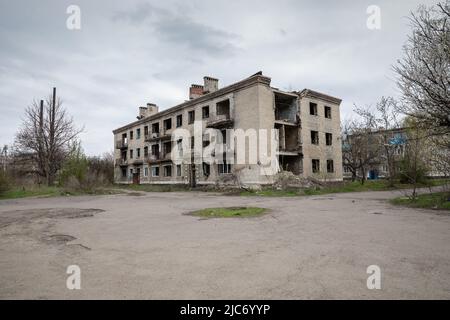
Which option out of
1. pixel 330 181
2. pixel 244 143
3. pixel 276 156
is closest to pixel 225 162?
pixel 244 143

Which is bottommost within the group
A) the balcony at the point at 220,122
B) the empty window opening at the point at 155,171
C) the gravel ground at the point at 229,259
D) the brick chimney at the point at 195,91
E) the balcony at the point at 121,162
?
the gravel ground at the point at 229,259

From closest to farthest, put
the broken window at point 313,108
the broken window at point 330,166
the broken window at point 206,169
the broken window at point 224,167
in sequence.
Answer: the broken window at point 224,167 → the broken window at point 313,108 → the broken window at point 206,169 → the broken window at point 330,166

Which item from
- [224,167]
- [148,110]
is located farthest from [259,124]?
[148,110]

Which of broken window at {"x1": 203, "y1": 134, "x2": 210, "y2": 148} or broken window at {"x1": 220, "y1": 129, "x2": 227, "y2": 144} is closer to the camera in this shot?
broken window at {"x1": 220, "y1": 129, "x2": 227, "y2": 144}

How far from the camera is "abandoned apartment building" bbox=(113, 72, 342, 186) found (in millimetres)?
26969

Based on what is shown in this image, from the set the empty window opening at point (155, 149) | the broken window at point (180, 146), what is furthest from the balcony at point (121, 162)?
the broken window at point (180, 146)

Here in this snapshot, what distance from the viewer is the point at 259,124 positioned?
86.5 ft

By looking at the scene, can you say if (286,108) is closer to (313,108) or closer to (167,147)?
(313,108)

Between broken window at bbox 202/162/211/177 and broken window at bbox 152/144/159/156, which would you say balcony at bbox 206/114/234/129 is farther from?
broken window at bbox 152/144/159/156

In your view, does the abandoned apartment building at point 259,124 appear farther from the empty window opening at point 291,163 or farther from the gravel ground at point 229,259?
the gravel ground at point 229,259

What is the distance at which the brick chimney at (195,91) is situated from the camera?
36.1 metres

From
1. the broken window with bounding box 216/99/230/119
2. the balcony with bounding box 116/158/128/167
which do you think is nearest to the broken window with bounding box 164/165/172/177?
the broken window with bounding box 216/99/230/119

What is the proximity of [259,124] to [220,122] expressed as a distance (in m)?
4.45

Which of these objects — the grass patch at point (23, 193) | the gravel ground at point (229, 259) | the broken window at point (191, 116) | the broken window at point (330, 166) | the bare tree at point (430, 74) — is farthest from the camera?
the broken window at point (191, 116)
